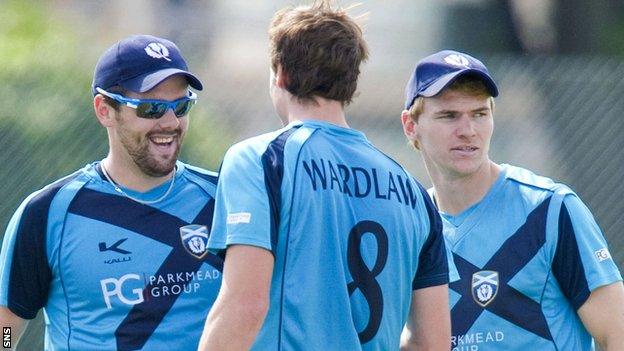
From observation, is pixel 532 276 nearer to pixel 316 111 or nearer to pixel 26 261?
pixel 316 111

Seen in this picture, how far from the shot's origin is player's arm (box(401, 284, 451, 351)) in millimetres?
3691

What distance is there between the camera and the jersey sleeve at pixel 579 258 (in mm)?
4121

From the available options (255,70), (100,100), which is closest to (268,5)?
(255,70)

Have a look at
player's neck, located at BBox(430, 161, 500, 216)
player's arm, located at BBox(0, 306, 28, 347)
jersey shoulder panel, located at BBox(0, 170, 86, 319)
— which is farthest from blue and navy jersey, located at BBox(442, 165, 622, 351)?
player's arm, located at BBox(0, 306, 28, 347)

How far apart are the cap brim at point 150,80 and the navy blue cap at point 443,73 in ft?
2.57

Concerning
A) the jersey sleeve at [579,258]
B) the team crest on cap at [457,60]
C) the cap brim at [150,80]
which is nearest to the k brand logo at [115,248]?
the cap brim at [150,80]

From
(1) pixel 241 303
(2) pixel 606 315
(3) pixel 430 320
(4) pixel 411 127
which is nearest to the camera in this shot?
(1) pixel 241 303

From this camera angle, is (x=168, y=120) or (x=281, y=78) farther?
(x=168, y=120)

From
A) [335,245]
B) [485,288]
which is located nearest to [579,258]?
[485,288]

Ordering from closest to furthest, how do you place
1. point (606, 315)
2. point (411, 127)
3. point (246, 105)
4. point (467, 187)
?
point (606, 315)
point (467, 187)
point (411, 127)
point (246, 105)

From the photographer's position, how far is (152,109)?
4.32 m

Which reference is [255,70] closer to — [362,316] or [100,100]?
[100,100]

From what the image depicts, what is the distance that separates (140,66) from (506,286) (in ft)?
4.76

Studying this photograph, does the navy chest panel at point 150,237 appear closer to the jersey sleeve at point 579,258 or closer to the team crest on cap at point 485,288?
the team crest on cap at point 485,288
